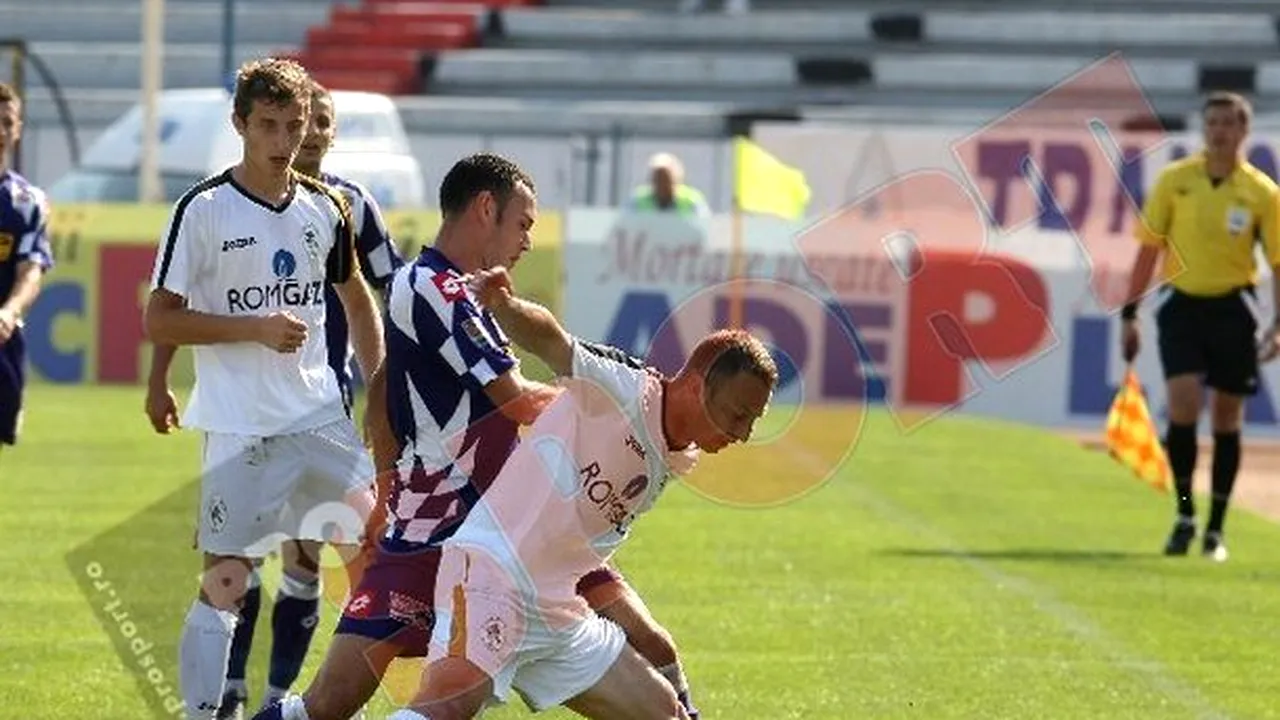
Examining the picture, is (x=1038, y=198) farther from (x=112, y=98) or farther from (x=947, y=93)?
(x=112, y=98)

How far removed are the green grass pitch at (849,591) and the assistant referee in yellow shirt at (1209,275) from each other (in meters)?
0.81

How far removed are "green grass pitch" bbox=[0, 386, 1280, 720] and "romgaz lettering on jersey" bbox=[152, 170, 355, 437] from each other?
129 cm

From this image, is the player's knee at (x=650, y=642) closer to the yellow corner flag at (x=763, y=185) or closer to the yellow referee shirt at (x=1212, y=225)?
the yellow referee shirt at (x=1212, y=225)

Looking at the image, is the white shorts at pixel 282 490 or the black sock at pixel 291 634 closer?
the white shorts at pixel 282 490

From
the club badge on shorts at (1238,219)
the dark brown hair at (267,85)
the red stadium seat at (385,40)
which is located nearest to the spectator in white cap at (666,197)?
the club badge on shorts at (1238,219)

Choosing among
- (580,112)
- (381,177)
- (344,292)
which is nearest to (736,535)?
(344,292)

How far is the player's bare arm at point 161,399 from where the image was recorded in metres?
8.45

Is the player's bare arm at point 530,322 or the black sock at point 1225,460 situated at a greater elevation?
the player's bare arm at point 530,322

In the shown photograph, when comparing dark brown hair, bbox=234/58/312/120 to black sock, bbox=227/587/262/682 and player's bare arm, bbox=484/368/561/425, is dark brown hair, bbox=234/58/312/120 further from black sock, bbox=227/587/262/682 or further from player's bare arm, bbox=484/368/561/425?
black sock, bbox=227/587/262/682

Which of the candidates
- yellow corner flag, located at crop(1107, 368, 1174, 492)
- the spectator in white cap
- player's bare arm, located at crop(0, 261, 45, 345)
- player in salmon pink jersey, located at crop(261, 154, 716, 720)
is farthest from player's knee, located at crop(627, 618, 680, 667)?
the spectator in white cap

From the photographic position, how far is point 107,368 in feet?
82.5

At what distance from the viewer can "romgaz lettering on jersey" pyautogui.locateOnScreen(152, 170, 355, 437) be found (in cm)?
816

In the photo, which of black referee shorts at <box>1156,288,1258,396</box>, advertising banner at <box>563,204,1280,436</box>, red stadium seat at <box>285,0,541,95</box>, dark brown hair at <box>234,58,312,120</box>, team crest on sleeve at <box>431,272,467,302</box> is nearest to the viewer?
team crest on sleeve at <box>431,272,467,302</box>

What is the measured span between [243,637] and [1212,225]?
23.4ft
